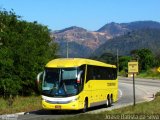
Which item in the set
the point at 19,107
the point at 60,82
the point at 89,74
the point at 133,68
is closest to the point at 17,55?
the point at 19,107

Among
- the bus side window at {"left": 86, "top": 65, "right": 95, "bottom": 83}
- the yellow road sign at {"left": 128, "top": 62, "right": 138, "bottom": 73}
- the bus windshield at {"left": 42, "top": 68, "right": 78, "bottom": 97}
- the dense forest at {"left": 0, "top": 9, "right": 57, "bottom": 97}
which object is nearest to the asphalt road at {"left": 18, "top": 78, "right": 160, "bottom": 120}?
the bus windshield at {"left": 42, "top": 68, "right": 78, "bottom": 97}

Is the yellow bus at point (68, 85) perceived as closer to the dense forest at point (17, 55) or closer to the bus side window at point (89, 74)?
the bus side window at point (89, 74)

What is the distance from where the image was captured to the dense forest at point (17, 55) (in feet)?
122

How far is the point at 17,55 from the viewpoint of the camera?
38281mm

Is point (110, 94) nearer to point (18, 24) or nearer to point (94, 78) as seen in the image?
point (94, 78)

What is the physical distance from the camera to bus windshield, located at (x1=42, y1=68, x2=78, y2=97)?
1057 inches

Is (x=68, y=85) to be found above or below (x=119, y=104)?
above

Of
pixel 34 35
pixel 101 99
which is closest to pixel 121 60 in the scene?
pixel 34 35

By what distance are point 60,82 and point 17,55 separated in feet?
39.1

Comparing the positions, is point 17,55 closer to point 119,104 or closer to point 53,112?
point 119,104

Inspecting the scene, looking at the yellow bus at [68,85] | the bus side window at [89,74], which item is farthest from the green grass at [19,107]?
the bus side window at [89,74]

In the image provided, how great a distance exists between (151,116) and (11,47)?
66.9 feet

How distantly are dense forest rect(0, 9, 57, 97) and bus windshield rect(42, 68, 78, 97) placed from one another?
9.81 m

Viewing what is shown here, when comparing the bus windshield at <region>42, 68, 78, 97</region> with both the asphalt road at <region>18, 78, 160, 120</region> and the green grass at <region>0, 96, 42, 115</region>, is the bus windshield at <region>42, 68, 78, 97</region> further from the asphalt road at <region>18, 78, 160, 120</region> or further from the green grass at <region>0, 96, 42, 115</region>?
the green grass at <region>0, 96, 42, 115</region>
